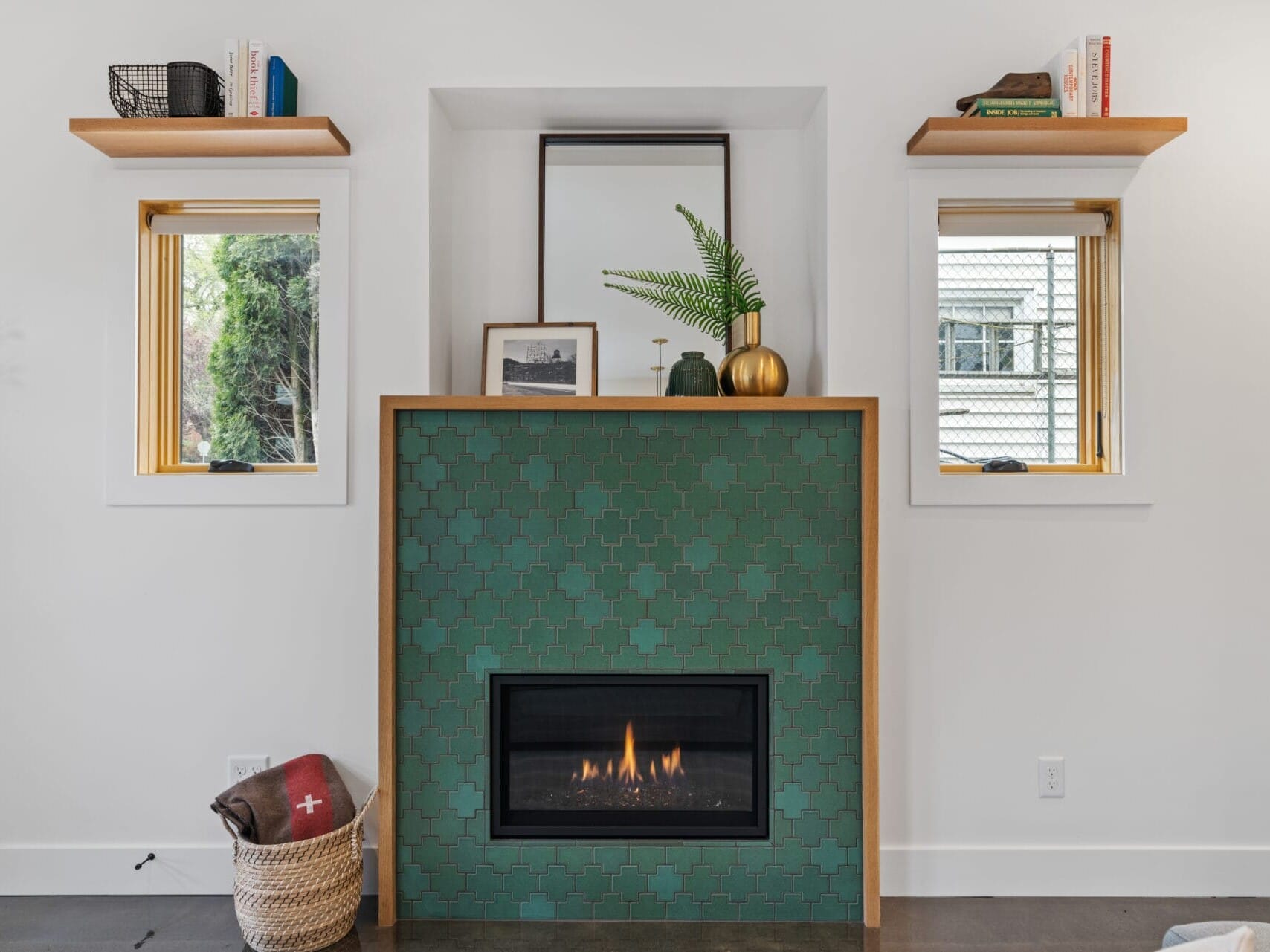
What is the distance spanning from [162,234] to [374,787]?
1694mm

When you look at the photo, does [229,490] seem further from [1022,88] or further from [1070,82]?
[1070,82]

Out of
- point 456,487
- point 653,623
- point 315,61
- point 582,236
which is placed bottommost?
point 653,623

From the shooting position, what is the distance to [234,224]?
2.48 m

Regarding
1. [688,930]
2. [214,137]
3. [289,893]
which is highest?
[214,137]

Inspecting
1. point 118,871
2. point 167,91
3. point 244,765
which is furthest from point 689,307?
point 118,871

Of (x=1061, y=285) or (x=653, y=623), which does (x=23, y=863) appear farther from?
(x=1061, y=285)

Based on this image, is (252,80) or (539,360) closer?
(252,80)

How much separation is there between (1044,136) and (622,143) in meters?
1.18

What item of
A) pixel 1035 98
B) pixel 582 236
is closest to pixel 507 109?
pixel 582 236

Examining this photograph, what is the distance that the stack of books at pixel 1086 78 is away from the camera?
88.7 inches

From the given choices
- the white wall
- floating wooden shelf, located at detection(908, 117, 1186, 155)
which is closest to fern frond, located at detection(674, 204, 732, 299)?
the white wall

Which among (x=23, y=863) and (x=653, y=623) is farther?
(x=23, y=863)

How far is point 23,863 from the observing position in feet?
7.79

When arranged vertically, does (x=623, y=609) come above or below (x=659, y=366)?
below
